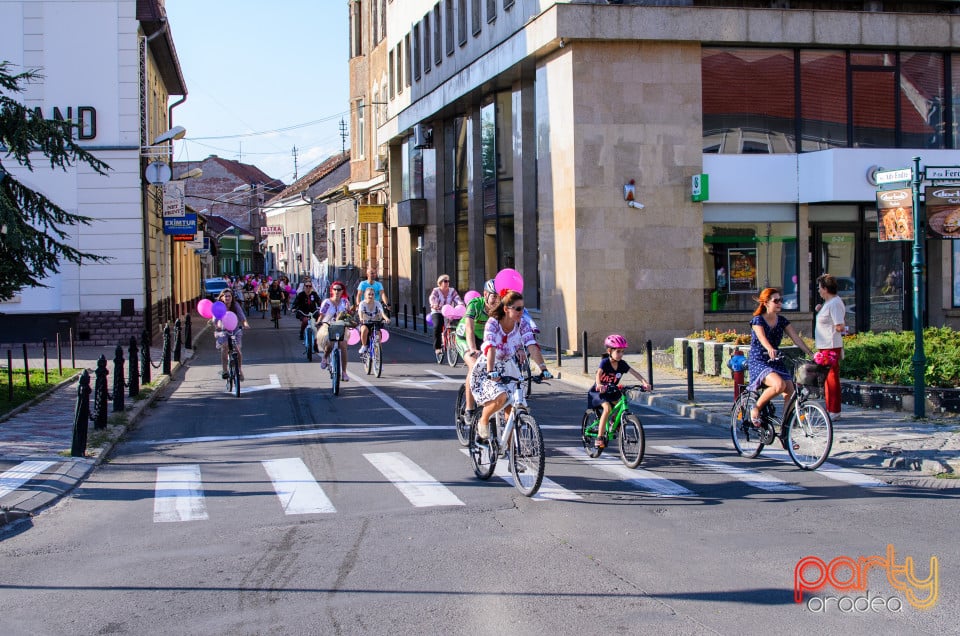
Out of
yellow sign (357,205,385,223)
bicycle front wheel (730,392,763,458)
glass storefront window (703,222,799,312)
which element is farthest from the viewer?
yellow sign (357,205,385,223)

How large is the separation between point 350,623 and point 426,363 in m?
17.3

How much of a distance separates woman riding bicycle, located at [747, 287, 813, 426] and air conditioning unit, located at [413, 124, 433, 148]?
1056 inches

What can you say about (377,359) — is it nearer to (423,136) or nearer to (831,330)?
(831,330)

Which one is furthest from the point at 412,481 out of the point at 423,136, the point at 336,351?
the point at 423,136

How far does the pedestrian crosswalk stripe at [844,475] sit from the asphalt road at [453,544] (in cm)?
5

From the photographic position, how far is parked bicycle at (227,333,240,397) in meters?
17.1

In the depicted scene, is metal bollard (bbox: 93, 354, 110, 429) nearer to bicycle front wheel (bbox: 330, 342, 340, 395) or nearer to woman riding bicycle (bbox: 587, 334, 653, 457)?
bicycle front wheel (bbox: 330, 342, 340, 395)

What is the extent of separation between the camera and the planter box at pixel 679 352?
19.2 metres

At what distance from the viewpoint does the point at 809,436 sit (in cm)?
999

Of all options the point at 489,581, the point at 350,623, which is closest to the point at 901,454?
the point at 489,581

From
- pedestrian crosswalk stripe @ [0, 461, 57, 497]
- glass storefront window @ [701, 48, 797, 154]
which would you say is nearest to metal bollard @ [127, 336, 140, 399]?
pedestrian crosswalk stripe @ [0, 461, 57, 497]

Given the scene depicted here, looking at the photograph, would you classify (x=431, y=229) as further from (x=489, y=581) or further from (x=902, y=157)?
(x=489, y=581)

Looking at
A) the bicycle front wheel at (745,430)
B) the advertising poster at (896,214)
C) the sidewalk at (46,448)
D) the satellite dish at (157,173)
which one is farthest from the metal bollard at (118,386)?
the satellite dish at (157,173)

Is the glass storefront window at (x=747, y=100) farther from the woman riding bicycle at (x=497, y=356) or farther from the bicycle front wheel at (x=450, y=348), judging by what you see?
the woman riding bicycle at (x=497, y=356)
